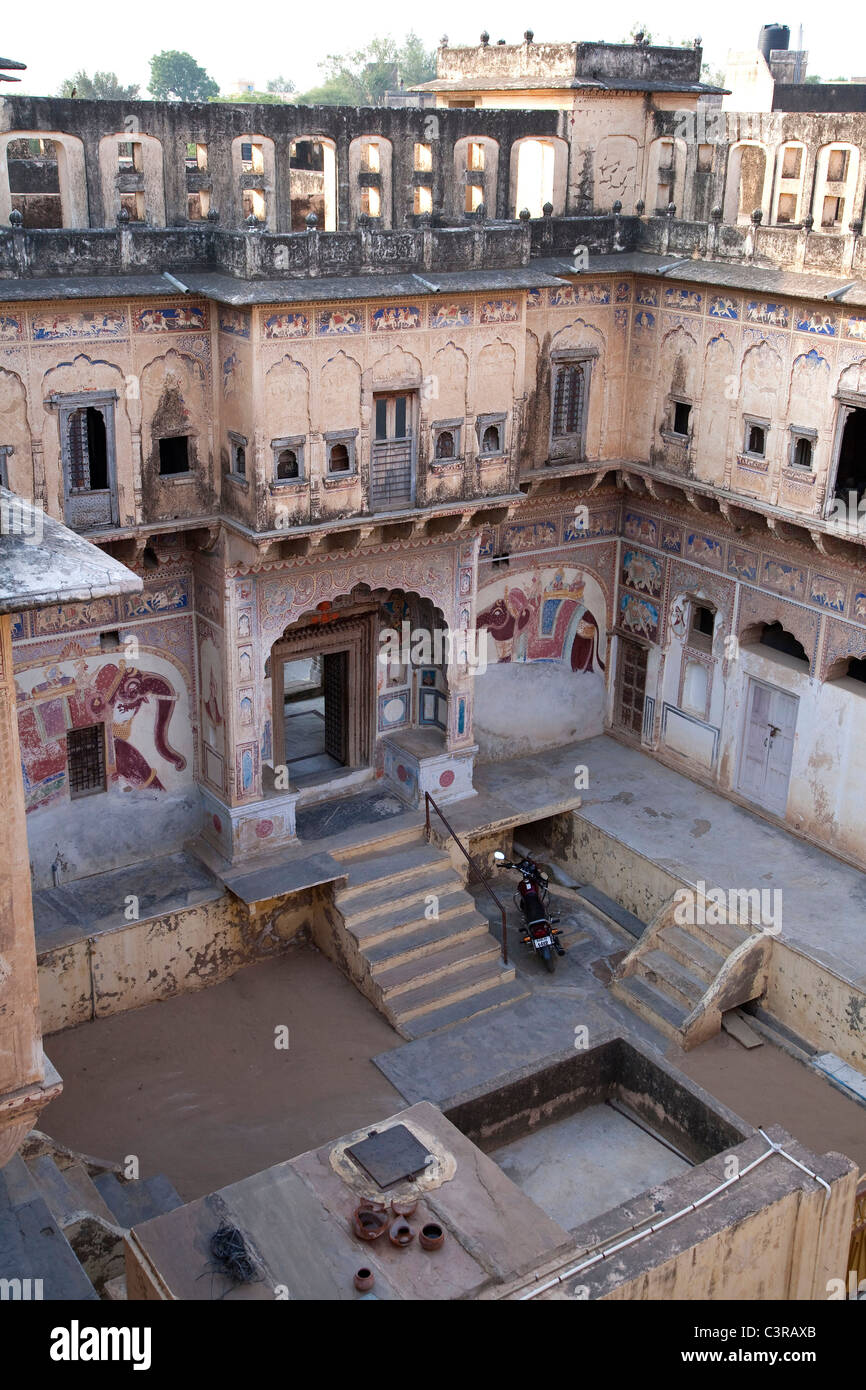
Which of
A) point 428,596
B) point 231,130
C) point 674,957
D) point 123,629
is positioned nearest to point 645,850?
point 674,957

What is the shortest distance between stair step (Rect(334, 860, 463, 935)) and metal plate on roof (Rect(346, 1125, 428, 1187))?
460 cm

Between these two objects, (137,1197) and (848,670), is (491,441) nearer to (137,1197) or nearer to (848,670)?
(848,670)

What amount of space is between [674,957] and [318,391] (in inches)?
305

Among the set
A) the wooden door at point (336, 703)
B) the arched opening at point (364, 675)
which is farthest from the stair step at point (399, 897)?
the wooden door at point (336, 703)

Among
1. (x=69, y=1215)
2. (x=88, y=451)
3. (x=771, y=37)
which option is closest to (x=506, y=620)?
(x=88, y=451)

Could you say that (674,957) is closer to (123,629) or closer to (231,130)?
(123,629)

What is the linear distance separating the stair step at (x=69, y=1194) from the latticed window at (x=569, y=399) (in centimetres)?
1084

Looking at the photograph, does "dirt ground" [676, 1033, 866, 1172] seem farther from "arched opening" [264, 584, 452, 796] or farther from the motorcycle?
"arched opening" [264, 584, 452, 796]

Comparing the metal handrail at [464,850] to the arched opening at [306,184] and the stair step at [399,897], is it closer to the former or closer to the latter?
the stair step at [399,897]

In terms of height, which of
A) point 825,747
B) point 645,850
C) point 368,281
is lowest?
point 645,850

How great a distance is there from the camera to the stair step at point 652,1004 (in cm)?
1569

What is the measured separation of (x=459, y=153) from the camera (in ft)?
55.2

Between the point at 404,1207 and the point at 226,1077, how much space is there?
180 inches

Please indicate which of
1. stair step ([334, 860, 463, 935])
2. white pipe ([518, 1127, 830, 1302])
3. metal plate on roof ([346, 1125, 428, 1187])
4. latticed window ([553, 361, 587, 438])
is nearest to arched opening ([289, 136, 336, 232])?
latticed window ([553, 361, 587, 438])
